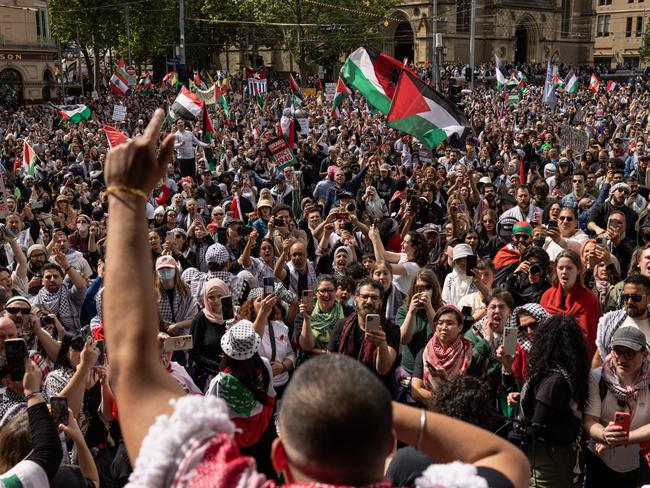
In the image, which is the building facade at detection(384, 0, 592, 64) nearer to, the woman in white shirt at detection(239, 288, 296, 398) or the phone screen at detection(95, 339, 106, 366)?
the woman in white shirt at detection(239, 288, 296, 398)

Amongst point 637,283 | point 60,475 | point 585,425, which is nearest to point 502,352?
point 585,425

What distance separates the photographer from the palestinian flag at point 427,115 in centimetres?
1084

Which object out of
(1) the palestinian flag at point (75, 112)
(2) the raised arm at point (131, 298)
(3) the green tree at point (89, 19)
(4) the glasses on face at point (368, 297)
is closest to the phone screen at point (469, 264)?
(4) the glasses on face at point (368, 297)

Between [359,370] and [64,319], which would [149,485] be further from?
[64,319]

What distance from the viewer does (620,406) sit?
4.27m

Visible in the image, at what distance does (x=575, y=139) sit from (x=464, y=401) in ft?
57.4

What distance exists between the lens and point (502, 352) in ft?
15.9

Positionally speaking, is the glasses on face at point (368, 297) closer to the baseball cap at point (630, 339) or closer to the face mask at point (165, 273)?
the baseball cap at point (630, 339)

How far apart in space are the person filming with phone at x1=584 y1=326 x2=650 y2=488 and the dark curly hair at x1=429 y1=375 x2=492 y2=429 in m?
1.08

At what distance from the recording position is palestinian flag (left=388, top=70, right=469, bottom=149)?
10.8 m

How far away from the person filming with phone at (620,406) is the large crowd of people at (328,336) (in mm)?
11

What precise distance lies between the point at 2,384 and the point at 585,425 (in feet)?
10.3

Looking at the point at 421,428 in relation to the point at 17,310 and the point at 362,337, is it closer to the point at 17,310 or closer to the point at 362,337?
the point at 362,337

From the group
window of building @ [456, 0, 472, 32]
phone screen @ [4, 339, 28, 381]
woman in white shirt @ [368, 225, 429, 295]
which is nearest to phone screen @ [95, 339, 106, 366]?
phone screen @ [4, 339, 28, 381]
